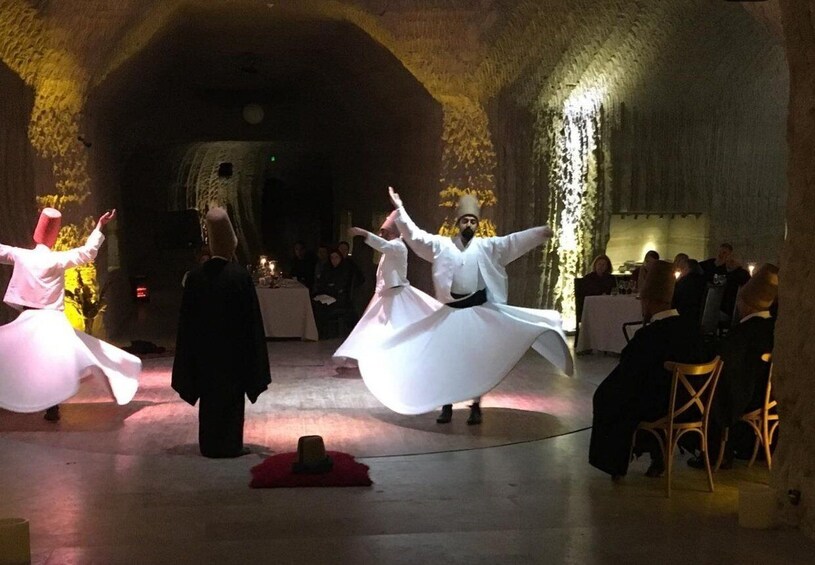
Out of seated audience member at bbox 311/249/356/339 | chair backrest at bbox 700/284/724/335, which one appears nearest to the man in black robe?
chair backrest at bbox 700/284/724/335

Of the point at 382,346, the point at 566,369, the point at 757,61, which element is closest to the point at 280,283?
the point at 382,346

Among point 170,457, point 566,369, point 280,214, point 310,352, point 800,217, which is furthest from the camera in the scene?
point 280,214

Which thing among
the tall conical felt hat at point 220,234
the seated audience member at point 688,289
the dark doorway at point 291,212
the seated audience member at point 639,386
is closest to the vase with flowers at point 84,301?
the tall conical felt hat at point 220,234

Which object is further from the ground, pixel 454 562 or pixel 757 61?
pixel 757 61

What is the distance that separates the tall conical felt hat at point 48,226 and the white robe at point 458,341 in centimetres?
263

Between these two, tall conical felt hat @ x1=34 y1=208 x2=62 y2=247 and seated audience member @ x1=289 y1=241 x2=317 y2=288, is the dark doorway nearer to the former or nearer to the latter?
seated audience member @ x1=289 y1=241 x2=317 y2=288

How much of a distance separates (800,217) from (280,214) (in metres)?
18.0

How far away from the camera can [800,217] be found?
487 cm

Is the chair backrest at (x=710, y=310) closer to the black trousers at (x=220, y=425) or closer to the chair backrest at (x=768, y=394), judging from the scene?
the chair backrest at (x=768, y=394)

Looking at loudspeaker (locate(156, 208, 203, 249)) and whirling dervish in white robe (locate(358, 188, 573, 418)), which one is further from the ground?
loudspeaker (locate(156, 208, 203, 249))

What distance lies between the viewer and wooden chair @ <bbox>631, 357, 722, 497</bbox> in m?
5.38

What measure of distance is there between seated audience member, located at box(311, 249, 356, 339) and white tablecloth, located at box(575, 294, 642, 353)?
3.24 m

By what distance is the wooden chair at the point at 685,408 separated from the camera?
5.38m

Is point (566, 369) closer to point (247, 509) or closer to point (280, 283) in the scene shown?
point (247, 509)
